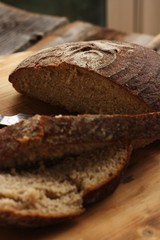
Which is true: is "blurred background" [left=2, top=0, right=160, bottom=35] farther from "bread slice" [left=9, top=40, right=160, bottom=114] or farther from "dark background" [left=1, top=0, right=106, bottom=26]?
"bread slice" [left=9, top=40, right=160, bottom=114]

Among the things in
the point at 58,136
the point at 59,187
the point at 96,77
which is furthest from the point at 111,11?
the point at 59,187

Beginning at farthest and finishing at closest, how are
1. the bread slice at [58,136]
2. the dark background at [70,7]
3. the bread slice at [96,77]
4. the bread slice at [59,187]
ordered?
the dark background at [70,7] < the bread slice at [96,77] < the bread slice at [58,136] < the bread slice at [59,187]

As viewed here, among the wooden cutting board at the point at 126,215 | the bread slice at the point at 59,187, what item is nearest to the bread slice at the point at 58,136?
the bread slice at the point at 59,187

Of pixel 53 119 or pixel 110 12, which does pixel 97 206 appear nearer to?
pixel 53 119

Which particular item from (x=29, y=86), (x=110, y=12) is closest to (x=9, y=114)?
(x=29, y=86)

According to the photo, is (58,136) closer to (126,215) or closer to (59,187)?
(59,187)

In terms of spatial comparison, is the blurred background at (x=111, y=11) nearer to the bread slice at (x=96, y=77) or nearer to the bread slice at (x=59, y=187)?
the bread slice at (x=96, y=77)
